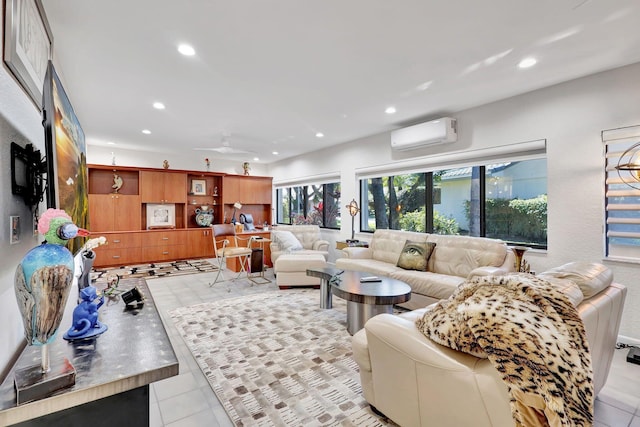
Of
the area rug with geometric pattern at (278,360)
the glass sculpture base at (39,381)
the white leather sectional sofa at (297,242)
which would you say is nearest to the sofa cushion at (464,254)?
the area rug with geometric pattern at (278,360)

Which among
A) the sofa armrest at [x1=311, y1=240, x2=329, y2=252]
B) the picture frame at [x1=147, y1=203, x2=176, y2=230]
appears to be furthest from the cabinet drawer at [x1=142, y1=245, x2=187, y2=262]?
the sofa armrest at [x1=311, y1=240, x2=329, y2=252]

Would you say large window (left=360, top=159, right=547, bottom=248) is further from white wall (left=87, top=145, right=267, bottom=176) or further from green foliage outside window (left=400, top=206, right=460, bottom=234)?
white wall (left=87, top=145, right=267, bottom=176)

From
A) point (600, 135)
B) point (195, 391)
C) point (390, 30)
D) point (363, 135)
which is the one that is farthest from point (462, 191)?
point (195, 391)

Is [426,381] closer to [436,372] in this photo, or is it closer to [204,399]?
[436,372]

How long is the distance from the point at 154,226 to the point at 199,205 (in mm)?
1151

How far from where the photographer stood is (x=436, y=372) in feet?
4.38

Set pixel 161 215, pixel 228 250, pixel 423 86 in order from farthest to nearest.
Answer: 1. pixel 161 215
2. pixel 228 250
3. pixel 423 86

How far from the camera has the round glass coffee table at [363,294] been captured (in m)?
2.57

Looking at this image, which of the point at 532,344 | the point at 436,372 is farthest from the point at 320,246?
the point at 532,344

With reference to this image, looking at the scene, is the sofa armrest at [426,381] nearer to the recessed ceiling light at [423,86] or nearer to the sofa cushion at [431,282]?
the sofa cushion at [431,282]

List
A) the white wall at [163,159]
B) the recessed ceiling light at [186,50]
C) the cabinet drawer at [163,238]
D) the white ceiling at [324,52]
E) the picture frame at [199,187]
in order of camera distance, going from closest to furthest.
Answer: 1. the white ceiling at [324,52]
2. the recessed ceiling light at [186,50]
3. the white wall at [163,159]
4. the cabinet drawer at [163,238]
5. the picture frame at [199,187]

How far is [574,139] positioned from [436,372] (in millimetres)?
3087

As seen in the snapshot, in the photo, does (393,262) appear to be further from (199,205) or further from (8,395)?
(199,205)

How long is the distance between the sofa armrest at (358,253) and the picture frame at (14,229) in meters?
3.78
